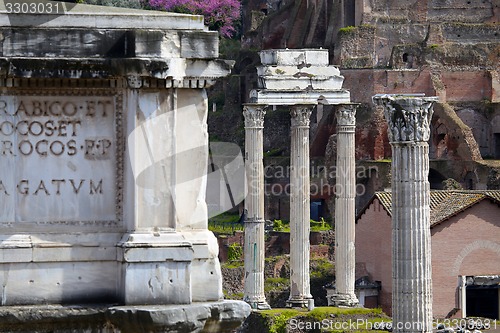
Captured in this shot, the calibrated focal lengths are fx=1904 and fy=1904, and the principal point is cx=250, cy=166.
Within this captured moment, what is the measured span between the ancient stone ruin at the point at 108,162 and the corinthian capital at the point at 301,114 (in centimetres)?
2900

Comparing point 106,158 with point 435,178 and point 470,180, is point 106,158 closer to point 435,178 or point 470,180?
point 470,180

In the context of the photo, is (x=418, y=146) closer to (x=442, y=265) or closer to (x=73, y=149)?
(x=73, y=149)

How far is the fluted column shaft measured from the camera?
133ft

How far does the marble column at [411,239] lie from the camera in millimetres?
23719

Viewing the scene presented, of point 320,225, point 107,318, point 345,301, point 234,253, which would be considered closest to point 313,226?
point 320,225

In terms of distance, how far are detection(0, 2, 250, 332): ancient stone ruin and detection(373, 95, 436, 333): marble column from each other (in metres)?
11.5

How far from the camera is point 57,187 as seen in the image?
41.1ft

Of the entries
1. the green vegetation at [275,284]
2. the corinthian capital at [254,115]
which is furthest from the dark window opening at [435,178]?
the corinthian capital at [254,115]

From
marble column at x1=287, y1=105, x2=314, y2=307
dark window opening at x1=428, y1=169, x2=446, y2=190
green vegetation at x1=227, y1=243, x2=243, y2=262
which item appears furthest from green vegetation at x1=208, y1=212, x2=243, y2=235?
marble column at x1=287, y1=105, x2=314, y2=307

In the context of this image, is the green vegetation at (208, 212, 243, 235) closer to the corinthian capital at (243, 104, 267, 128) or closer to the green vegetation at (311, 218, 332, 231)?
the green vegetation at (311, 218, 332, 231)

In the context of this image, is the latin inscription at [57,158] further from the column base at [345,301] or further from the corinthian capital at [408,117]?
the column base at [345,301]

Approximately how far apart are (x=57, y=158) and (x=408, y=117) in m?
12.4

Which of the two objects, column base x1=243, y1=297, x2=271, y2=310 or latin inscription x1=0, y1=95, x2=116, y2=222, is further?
column base x1=243, y1=297, x2=271, y2=310

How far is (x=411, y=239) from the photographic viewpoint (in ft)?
78.2
